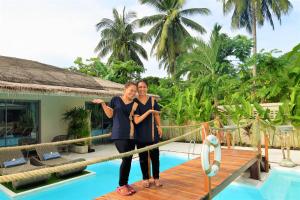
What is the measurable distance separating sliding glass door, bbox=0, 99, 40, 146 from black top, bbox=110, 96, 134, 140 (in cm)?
769

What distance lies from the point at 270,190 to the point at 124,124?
15.5 feet

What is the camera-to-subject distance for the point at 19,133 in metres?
9.83

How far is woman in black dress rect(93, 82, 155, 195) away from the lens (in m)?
3.32

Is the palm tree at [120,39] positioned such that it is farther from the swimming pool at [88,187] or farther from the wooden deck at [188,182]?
the wooden deck at [188,182]

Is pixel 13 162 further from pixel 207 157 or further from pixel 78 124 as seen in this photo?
pixel 207 157

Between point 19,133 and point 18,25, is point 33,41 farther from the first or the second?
point 19,133

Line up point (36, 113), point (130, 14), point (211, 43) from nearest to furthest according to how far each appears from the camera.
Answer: point (36, 113) → point (211, 43) → point (130, 14)

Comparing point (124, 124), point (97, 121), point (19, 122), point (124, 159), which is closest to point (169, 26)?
point (97, 121)

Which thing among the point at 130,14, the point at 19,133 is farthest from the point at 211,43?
the point at 130,14

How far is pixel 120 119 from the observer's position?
3369mm

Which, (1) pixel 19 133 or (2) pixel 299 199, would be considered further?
(1) pixel 19 133

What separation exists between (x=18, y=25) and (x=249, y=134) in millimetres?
12592

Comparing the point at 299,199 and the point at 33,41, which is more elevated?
the point at 33,41

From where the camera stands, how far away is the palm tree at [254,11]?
20109 millimetres
